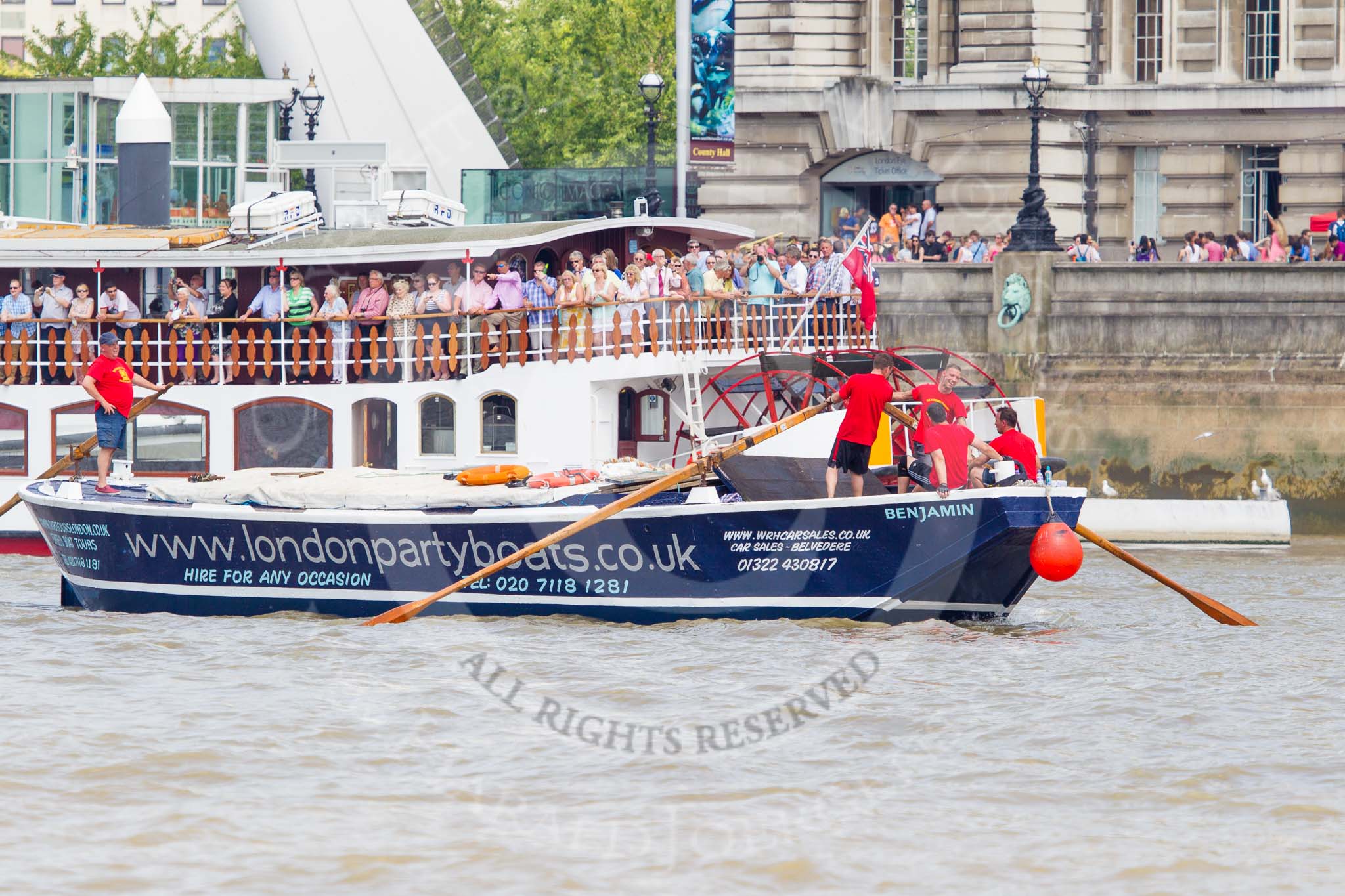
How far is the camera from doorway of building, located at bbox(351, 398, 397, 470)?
23688 mm

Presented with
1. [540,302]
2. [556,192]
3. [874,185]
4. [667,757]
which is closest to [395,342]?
[540,302]

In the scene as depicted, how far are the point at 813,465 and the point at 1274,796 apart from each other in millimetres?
7740

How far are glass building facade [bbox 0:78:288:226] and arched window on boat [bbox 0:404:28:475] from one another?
13.6 metres

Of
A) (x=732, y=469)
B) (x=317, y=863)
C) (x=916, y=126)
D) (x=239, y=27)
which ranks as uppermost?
(x=239, y=27)

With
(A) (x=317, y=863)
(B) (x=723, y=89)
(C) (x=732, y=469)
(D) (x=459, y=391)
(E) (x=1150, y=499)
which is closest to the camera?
(A) (x=317, y=863)

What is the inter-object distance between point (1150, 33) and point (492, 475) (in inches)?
1027

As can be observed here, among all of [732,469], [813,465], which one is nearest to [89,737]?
[732,469]

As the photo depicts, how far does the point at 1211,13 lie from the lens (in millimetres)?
41188

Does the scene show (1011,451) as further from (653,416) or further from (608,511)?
(653,416)

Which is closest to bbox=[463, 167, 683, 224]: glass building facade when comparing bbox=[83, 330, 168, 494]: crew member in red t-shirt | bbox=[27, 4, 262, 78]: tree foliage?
bbox=[83, 330, 168, 494]: crew member in red t-shirt

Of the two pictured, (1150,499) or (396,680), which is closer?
(396,680)

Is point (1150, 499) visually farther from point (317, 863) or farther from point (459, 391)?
point (317, 863)

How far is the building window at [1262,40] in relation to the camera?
135 ft

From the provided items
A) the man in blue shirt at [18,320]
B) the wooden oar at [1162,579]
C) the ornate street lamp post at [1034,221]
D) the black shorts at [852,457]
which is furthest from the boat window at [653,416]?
the ornate street lamp post at [1034,221]
